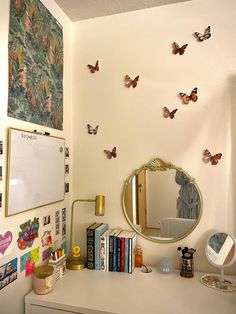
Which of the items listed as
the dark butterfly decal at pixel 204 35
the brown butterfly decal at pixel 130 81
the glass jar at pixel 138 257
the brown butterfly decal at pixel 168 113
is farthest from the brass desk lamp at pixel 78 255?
the dark butterfly decal at pixel 204 35

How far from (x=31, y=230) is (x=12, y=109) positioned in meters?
0.64

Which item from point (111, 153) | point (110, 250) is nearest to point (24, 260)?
point (110, 250)

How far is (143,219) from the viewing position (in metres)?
1.63

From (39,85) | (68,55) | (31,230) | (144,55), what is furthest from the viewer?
(68,55)

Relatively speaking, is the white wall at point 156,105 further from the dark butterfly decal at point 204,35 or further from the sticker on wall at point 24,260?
the sticker on wall at point 24,260

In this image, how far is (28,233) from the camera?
4.24 feet

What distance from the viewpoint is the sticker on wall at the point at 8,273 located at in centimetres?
112

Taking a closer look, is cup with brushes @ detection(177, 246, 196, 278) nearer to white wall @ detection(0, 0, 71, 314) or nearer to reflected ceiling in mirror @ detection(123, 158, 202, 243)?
reflected ceiling in mirror @ detection(123, 158, 202, 243)

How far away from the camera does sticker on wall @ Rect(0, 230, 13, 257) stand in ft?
3.64

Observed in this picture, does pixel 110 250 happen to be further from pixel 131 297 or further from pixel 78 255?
pixel 131 297

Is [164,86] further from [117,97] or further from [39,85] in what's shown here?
[39,85]

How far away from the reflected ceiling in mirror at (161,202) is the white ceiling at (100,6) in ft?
3.46

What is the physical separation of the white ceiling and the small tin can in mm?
1669

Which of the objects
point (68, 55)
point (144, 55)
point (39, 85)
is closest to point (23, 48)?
point (39, 85)
